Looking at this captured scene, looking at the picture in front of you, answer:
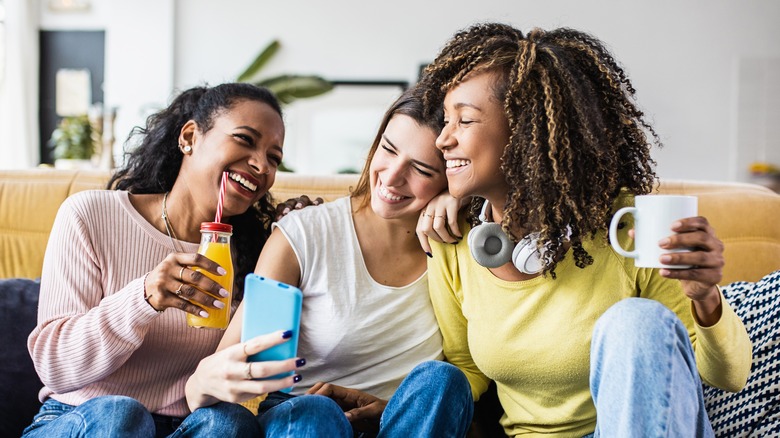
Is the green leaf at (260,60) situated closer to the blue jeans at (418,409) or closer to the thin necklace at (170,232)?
the thin necklace at (170,232)

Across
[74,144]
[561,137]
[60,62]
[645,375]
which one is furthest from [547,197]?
[60,62]

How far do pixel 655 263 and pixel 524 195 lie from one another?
35cm

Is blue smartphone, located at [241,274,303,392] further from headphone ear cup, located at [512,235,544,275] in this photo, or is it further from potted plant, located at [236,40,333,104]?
potted plant, located at [236,40,333,104]

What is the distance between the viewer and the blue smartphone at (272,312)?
104cm

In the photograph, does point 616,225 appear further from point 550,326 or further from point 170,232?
point 170,232

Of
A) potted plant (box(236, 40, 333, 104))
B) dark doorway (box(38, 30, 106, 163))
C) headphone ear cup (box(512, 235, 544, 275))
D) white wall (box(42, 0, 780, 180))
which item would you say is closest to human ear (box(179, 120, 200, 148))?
headphone ear cup (box(512, 235, 544, 275))

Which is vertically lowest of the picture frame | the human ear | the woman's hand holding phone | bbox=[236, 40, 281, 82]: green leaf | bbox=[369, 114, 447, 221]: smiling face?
the woman's hand holding phone

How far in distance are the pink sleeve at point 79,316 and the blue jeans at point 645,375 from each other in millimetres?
804

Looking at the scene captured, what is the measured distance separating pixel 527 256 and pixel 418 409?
360 mm

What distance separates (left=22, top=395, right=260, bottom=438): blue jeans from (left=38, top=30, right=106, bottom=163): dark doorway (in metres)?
5.09

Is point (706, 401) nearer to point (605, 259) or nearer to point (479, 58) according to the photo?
point (605, 259)

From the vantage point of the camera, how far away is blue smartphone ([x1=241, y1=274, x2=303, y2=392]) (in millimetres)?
1037

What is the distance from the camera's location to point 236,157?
1.59 metres

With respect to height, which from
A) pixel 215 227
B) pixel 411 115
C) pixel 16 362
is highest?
pixel 411 115
